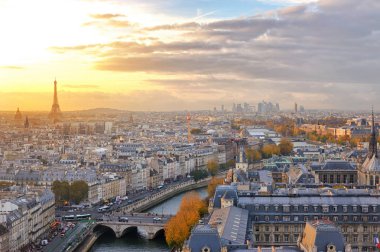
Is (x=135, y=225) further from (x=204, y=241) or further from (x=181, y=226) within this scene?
(x=204, y=241)

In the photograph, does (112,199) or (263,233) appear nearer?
(263,233)

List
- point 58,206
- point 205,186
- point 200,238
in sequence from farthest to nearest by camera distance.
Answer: point 205,186, point 58,206, point 200,238

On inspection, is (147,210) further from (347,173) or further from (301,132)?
(301,132)

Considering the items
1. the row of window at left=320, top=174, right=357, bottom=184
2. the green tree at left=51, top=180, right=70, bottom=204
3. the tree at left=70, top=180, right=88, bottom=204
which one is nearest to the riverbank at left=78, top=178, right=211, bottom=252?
the tree at left=70, top=180, right=88, bottom=204

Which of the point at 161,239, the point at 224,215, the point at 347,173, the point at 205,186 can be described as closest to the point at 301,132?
the point at 205,186

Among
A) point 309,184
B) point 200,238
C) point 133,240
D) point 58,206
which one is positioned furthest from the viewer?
point 58,206

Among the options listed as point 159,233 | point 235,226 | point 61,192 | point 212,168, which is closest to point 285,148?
point 212,168

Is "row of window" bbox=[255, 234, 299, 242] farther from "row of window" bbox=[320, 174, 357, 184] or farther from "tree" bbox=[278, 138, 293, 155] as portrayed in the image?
"tree" bbox=[278, 138, 293, 155]
